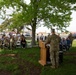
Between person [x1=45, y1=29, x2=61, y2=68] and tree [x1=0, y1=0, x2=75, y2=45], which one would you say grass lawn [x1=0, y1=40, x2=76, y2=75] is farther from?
tree [x1=0, y1=0, x2=75, y2=45]

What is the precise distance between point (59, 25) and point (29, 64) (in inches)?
540

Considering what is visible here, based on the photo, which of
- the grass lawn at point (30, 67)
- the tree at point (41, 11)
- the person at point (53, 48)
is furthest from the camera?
the tree at point (41, 11)

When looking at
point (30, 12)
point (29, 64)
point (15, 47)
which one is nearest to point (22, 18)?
point (30, 12)

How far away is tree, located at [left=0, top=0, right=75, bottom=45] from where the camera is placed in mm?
28609

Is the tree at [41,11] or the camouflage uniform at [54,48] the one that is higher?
the tree at [41,11]

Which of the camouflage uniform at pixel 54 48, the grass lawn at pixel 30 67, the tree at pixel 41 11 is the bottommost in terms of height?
the grass lawn at pixel 30 67

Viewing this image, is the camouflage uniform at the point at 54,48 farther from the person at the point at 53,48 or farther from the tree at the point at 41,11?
the tree at the point at 41,11

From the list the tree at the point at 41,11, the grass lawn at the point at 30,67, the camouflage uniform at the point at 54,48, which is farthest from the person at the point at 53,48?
the tree at the point at 41,11

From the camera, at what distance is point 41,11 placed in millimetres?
29141

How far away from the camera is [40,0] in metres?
29.3

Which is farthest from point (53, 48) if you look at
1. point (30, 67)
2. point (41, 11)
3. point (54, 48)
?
point (41, 11)

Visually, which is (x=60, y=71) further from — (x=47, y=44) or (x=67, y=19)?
(x=67, y=19)

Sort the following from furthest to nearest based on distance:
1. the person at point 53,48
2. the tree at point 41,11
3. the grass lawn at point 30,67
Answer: the tree at point 41,11
the person at point 53,48
the grass lawn at point 30,67

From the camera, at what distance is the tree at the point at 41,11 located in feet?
93.9
